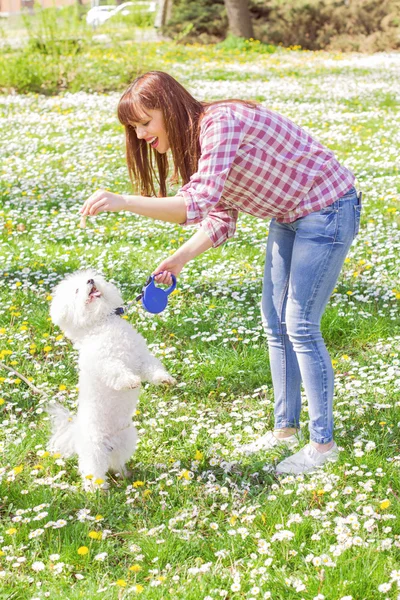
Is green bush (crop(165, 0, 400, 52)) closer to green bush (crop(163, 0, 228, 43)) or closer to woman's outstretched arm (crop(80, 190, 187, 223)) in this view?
green bush (crop(163, 0, 228, 43))

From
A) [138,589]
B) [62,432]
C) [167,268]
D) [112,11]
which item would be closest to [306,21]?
[112,11]

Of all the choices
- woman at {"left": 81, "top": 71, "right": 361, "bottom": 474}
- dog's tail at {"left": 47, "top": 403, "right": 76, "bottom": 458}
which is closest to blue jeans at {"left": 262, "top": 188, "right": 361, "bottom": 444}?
woman at {"left": 81, "top": 71, "right": 361, "bottom": 474}

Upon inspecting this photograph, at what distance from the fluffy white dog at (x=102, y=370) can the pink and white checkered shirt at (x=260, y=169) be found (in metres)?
0.71

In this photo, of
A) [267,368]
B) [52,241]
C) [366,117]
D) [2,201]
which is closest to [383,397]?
[267,368]

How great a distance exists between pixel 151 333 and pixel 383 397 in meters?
1.77

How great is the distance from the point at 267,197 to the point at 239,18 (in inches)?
873

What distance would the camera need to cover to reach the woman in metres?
2.98

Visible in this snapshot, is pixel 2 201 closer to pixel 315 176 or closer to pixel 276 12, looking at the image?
pixel 315 176

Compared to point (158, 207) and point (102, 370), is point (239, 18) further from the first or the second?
point (158, 207)

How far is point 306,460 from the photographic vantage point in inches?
140

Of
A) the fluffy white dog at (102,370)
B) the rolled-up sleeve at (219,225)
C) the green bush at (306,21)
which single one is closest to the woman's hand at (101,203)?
the fluffy white dog at (102,370)

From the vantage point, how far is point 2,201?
8.37m

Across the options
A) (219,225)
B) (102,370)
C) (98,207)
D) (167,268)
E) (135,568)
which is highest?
(98,207)

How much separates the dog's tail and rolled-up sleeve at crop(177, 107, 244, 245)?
4.51 ft
